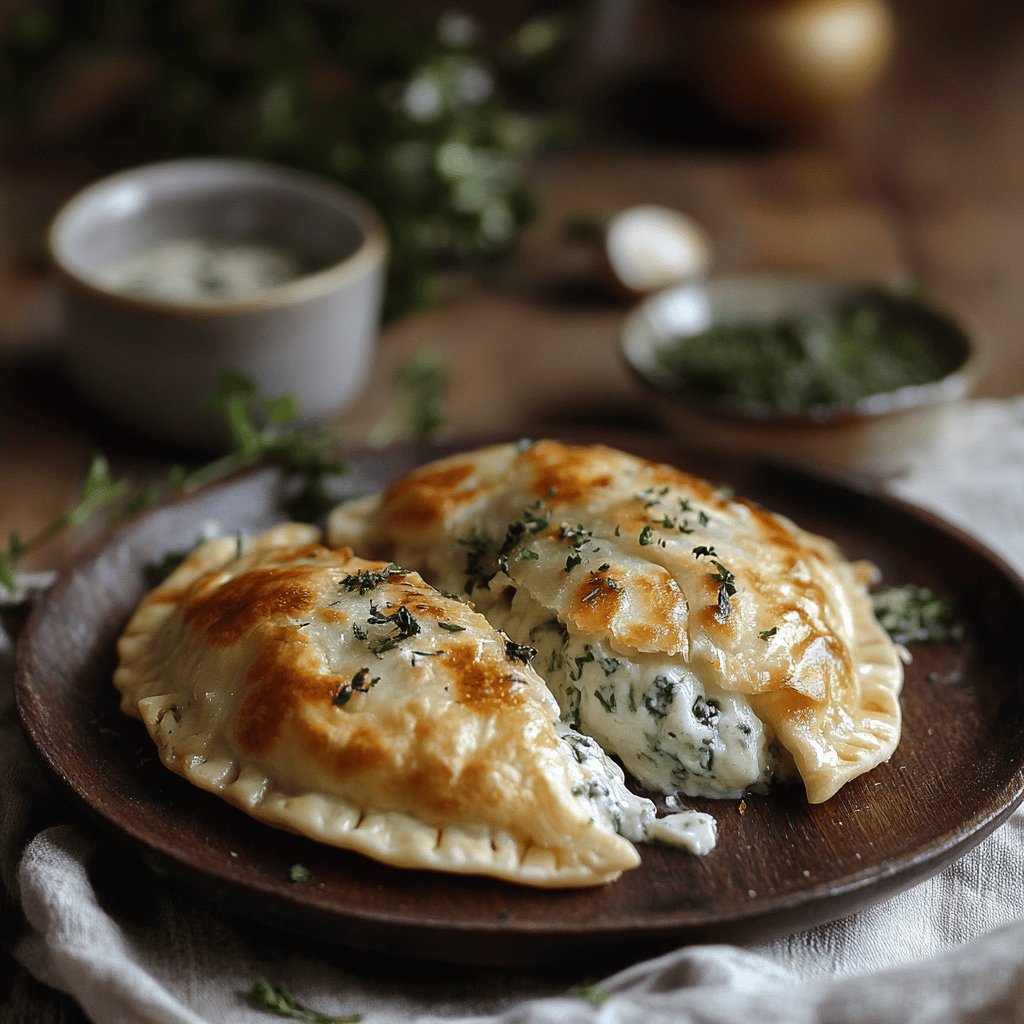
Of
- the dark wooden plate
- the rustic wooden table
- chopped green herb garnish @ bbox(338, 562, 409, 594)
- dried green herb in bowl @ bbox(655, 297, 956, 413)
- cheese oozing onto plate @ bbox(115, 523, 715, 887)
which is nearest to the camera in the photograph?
the dark wooden plate

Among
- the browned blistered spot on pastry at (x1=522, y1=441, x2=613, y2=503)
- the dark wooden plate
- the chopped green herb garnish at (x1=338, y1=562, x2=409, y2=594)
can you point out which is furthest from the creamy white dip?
the chopped green herb garnish at (x1=338, y1=562, x2=409, y2=594)

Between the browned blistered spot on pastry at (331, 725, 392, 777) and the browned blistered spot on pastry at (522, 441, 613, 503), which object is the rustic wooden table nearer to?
the browned blistered spot on pastry at (522, 441, 613, 503)

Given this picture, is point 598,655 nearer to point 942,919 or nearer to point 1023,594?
point 942,919

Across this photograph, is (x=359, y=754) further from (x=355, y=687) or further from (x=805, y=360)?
(x=805, y=360)

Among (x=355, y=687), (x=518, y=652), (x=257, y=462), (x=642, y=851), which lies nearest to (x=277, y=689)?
(x=355, y=687)

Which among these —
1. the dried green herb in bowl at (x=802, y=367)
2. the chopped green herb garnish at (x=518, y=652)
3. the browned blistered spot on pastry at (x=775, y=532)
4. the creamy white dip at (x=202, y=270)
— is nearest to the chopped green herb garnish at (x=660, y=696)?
the chopped green herb garnish at (x=518, y=652)
